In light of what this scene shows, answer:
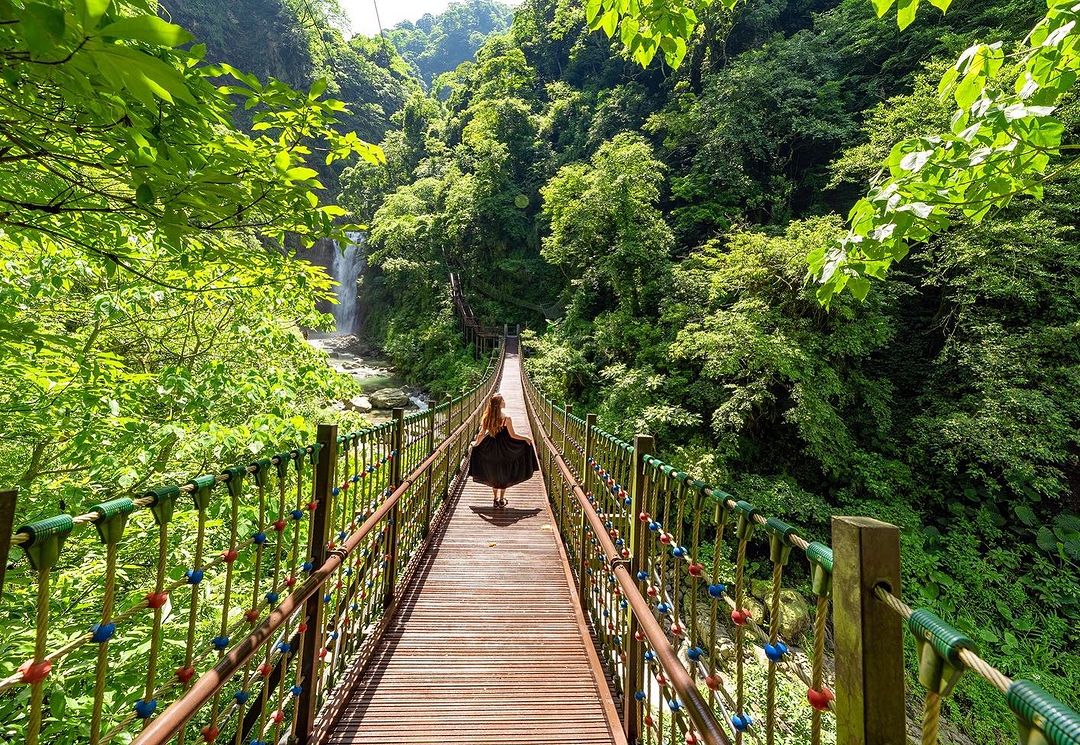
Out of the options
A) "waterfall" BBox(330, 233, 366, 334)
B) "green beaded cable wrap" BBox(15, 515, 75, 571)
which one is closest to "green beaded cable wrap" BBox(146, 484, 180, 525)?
"green beaded cable wrap" BBox(15, 515, 75, 571)

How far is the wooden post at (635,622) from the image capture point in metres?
2.06

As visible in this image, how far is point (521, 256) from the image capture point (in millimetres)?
21203

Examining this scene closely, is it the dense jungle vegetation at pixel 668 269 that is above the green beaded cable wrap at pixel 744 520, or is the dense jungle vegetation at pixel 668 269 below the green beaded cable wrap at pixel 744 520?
above

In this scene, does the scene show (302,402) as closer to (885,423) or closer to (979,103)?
(979,103)

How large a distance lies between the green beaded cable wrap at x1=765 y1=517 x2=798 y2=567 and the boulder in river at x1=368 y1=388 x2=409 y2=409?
16.0 meters

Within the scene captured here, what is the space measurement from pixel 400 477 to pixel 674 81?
70.2 ft

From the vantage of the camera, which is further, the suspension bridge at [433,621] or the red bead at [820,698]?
the red bead at [820,698]

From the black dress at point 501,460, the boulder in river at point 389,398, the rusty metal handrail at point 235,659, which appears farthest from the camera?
the boulder in river at point 389,398

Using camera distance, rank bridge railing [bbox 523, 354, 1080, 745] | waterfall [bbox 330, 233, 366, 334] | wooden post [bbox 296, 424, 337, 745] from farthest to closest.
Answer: waterfall [bbox 330, 233, 366, 334]
wooden post [bbox 296, 424, 337, 745]
bridge railing [bbox 523, 354, 1080, 745]

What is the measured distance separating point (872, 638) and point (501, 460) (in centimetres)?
447

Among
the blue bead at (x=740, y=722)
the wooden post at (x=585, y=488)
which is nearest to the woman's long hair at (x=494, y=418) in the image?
Result: the wooden post at (x=585, y=488)

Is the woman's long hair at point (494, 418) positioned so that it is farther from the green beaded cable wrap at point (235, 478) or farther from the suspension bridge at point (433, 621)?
the green beaded cable wrap at point (235, 478)

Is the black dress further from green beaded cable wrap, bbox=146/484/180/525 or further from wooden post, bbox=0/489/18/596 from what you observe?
wooden post, bbox=0/489/18/596

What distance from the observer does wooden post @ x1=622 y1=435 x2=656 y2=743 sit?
6.75 feet
